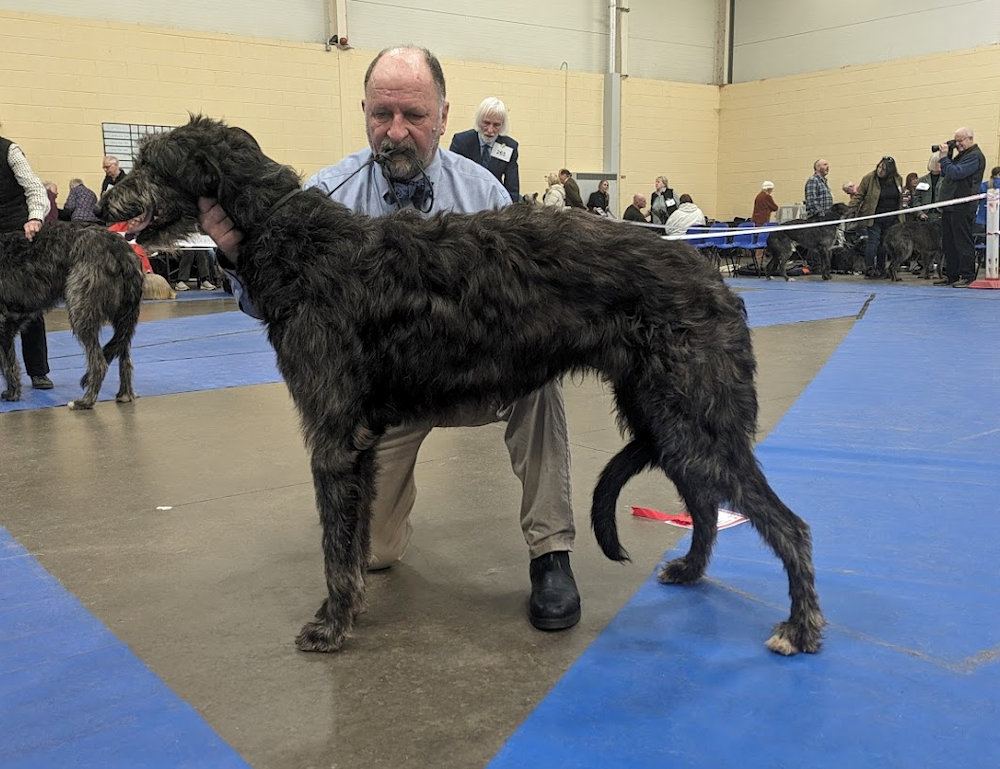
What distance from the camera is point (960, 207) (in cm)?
1217

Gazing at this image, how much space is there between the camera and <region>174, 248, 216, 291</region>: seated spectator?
14.2m

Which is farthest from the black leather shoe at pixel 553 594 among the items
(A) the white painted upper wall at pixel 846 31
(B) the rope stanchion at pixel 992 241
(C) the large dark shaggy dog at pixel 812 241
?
(A) the white painted upper wall at pixel 846 31

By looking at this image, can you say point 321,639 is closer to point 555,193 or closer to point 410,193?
point 410,193

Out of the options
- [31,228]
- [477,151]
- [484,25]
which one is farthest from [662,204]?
[31,228]

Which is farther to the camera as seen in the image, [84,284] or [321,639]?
[84,284]

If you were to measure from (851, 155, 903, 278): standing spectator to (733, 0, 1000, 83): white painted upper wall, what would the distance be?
3.93m

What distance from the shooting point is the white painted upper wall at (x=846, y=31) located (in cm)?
1638

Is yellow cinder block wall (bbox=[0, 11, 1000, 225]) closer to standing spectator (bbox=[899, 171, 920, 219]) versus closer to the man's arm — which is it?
standing spectator (bbox=[899, 171, 920, 219])

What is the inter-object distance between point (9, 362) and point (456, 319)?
16.1 feet

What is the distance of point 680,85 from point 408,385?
19.6m

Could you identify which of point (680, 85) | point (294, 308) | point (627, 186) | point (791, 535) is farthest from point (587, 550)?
point (680, 85)

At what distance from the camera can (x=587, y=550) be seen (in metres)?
3.04

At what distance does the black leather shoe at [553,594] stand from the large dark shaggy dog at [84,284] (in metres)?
4.11

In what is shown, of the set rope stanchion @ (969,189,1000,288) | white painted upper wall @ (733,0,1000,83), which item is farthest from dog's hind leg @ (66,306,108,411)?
white painted upper wall @ (733,0,1000,83)
